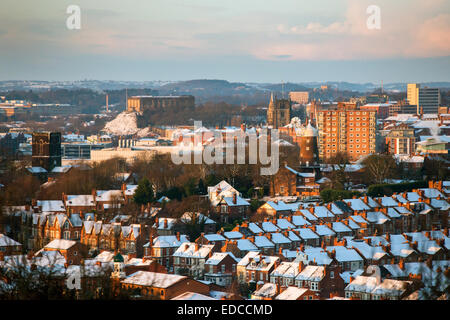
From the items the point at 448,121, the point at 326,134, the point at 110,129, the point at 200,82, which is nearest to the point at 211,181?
the point at 326,134

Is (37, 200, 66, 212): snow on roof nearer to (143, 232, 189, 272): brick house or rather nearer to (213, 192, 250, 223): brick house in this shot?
(213, 192, 250, 223): brick house

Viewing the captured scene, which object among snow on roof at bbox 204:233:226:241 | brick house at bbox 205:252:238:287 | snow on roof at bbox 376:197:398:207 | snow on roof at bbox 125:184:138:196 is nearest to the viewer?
brick house at bbox 205:252:238:287

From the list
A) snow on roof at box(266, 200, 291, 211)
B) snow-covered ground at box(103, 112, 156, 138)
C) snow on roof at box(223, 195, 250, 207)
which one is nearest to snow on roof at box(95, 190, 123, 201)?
snow on roof at box(223, 195, 250, 207)

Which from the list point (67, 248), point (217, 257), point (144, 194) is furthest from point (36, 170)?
point (217, 257)

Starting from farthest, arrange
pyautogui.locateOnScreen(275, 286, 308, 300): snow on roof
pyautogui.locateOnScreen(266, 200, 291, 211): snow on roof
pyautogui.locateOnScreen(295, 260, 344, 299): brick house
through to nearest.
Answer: pyautogui.locateOnScreen(266, 200, 291, 211): snow on roof < pyautogui.locateOnScreen(295, 260, 344, 299): brick house < pyautogui.locateOnScreen(275, 286, 308, 300): snow on roof

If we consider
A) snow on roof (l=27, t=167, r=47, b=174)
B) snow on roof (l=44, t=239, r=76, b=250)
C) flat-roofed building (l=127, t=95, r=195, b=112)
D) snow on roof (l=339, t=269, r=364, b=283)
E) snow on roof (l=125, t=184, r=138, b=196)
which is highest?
flat-roofed building (l=127, t=95, r=195, b=112)

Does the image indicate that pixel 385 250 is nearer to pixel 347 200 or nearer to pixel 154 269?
pixel 154 269

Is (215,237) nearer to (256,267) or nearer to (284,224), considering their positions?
(284,224)

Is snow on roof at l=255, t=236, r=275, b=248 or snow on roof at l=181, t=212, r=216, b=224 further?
snow on roof at l=181, t=212, r=216, b=224

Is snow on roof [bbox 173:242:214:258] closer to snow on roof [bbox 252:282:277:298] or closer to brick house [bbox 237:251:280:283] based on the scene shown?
brick house [bbox 237:251:280:283]

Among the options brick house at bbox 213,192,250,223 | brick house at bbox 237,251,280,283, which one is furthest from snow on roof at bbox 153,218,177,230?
brick house at bbox 237,251,280,283

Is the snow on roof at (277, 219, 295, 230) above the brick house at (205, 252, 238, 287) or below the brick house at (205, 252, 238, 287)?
above

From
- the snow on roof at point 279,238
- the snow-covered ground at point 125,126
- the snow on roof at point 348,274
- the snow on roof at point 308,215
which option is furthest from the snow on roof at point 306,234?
the snow-covered ground at point 125,126
